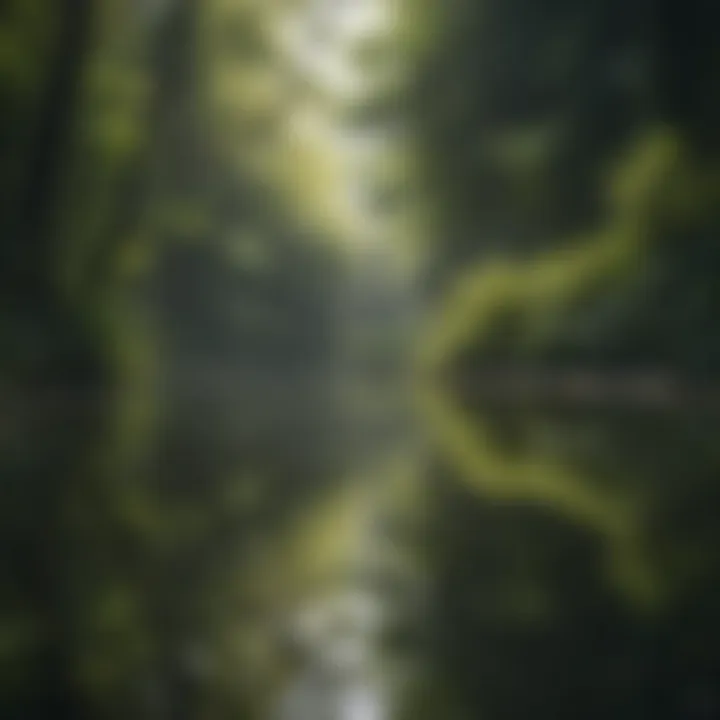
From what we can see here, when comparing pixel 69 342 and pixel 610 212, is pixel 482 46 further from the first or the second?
pixel 69 342

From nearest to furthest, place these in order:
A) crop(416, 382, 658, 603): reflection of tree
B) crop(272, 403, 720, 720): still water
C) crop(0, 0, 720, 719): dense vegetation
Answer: crop(272, 403, 720, 720): still water, crop(416, 382, 658, 603): reflection of tree, crop(0, 0, 720, 719): dense vegetation

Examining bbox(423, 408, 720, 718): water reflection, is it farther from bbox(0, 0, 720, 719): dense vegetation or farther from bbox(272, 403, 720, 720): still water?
bbox(0, 0, 720, 719): dense vegetation

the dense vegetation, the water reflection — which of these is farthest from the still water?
the dense vegetation

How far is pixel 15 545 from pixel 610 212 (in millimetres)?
2635

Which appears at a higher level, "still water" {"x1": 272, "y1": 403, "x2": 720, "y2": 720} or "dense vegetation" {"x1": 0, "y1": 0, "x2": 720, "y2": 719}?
"dense vegetation" {"x1": 0, "y1": 0, "x2": 720, "y2": 719}

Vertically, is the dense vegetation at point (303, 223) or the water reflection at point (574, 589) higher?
the dense vegetation at point (303, 223)

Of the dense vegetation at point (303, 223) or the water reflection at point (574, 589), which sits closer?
the water reflection at point (574, 589)

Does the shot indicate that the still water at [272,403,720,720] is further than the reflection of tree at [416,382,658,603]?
No

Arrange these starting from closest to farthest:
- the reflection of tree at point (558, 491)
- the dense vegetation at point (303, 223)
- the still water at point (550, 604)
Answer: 1. the still water at point (550, 604)
2. the reflection of tree at point (558, 491)
3. the dense vegetation at point (303, 223)

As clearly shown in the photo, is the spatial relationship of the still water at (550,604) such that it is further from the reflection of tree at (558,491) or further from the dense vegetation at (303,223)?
the dense vegetation at (303,223)

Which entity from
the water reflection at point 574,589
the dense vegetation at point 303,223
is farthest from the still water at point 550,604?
the dense vegetation at point 303,223

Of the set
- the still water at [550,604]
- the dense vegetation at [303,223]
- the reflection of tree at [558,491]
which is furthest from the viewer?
the dense vegetation at [303,223]

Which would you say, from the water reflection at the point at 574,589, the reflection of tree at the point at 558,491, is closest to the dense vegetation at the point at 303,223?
the reflection of tree at the point at 558,491

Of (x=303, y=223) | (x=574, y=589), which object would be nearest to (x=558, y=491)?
(x=574, y=589)
